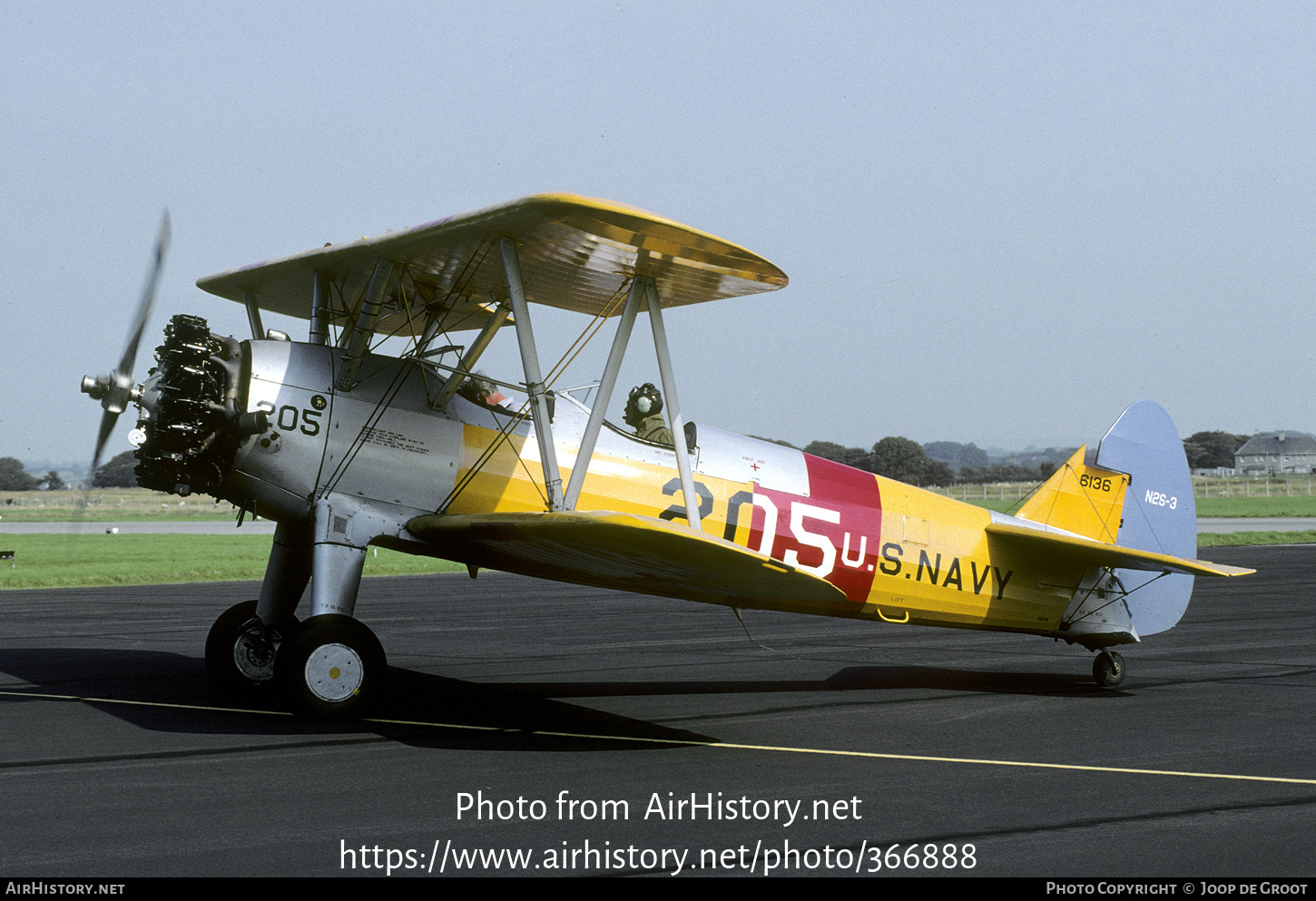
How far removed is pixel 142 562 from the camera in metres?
27.7

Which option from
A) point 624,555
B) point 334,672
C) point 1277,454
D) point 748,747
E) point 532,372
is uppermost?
point 1277,454

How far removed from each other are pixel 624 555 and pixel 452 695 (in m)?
2.79

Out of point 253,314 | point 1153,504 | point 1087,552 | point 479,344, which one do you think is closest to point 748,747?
point 479,344

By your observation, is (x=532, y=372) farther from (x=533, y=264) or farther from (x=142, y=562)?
(x=142, y=562)

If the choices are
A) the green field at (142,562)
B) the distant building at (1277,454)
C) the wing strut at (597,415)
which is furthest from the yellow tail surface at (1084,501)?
the distant building at (1277,454)

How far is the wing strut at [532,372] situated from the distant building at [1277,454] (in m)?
174

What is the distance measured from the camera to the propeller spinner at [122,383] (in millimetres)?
8117

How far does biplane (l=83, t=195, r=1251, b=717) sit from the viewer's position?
7754 millimetres

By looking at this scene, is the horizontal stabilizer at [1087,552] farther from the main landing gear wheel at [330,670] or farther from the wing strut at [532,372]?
the main landing gear wheel at [330,670]

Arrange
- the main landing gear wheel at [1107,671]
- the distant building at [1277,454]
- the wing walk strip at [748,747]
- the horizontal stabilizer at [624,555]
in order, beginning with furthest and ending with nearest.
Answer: the distant building at [1277,454]
the main landing gear wheel at [1107,671]
the horizontal stabilizer at [624,555]
the wing walk strip at [748,747]

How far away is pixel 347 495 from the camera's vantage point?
8359mm

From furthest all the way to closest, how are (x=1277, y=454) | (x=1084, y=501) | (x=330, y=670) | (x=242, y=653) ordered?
(x=1277, y=454) → (x=1084, y=501) → (x=242, y=653) → (x=330, y=670)

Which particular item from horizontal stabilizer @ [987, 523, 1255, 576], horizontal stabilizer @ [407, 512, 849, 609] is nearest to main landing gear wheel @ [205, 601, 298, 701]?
horizontal stabilizer @ [407, 512, 849, 609]

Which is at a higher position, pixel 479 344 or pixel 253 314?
pixel 479 344
